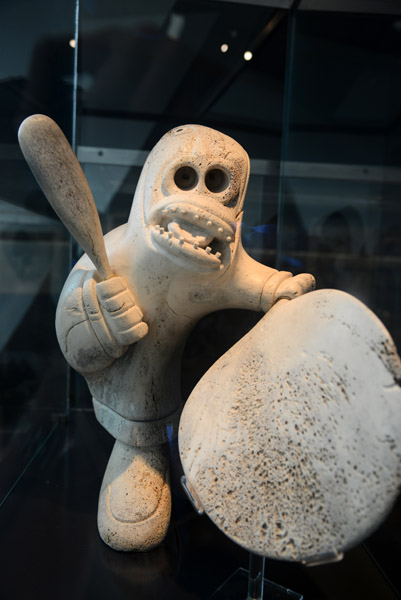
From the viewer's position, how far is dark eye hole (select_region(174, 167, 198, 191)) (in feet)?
2.76

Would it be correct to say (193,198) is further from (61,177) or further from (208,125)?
(208,125)

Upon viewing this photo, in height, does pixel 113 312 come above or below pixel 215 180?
below

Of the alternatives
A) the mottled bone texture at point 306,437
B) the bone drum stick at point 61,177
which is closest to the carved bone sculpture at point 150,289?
the bone drum stick at point 61,177

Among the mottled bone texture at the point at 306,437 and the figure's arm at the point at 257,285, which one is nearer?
the mottled bone texture at the point at 306,437

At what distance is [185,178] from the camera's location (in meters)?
0.86

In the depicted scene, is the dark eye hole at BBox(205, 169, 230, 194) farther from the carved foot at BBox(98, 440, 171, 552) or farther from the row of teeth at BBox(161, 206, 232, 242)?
the carved foot at BBox(98, 440, 171, 552)

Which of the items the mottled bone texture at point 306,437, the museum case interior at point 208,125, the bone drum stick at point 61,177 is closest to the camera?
the mottled bone texture at point 306,437

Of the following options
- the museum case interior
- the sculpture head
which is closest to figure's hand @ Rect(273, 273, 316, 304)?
the sculpture head

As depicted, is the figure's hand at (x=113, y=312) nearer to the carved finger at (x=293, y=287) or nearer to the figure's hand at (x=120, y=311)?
the figure's hand at (x=120, y=311)

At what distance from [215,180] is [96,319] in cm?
33

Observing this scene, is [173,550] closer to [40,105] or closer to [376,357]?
[376,357]

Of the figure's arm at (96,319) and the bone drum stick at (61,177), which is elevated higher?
the bone drum stick at (61,177)

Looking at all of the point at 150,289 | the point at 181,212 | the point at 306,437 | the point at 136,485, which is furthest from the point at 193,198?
the point at 136,485

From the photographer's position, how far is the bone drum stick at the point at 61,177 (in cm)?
68
